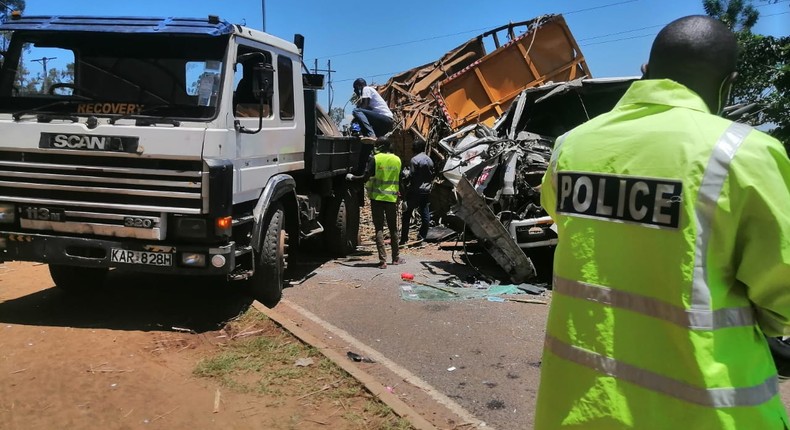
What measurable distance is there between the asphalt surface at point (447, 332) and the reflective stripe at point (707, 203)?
8.40 feet

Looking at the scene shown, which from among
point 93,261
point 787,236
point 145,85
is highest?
point 145,85

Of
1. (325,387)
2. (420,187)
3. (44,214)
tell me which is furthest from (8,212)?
(420,187)

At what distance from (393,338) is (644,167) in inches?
159

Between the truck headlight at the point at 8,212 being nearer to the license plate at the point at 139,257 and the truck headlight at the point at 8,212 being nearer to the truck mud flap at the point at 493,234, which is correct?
the license plate at the point at 139,257

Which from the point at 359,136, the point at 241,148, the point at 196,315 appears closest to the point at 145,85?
the point at 241,148

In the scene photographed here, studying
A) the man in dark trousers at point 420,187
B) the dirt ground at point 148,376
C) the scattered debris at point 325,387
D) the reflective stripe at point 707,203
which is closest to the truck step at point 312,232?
the dirt ground at point 148,376

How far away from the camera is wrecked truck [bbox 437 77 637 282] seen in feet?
22.0

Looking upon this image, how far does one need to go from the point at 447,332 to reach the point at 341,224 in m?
3.68

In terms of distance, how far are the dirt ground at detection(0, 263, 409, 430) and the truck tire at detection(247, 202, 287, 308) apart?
28 cm

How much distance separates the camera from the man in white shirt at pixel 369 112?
9.36m

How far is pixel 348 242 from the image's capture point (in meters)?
9.05

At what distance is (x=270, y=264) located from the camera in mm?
5902

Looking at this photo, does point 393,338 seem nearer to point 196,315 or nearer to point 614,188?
point 196,315

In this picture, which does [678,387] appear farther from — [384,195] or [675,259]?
[384,195]
